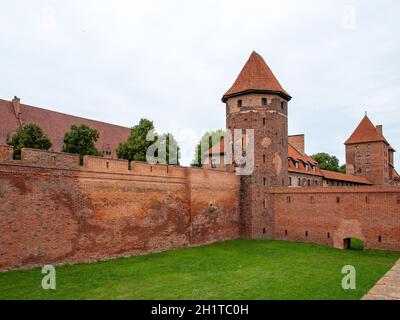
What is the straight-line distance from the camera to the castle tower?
21797 millimetres

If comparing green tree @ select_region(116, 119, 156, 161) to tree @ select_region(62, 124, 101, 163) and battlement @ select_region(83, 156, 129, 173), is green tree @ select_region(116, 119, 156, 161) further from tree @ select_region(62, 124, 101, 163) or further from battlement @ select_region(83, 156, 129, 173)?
battlement @ select_region(83, 156, 129, 173)

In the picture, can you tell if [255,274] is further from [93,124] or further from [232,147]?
[93,124]

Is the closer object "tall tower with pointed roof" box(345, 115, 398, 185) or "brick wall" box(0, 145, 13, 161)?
"brick wall" box(0, 145, 13, 161)

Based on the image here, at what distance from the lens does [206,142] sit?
4344cm

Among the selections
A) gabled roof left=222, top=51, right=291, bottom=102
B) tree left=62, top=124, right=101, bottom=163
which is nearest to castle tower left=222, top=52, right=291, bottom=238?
gabled roof left=222, top=51, right=291, bottom=102

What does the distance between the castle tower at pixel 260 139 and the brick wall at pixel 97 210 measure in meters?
2.62

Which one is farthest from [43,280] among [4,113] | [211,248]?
[4,113]

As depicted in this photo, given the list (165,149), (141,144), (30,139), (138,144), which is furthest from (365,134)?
(30,139)

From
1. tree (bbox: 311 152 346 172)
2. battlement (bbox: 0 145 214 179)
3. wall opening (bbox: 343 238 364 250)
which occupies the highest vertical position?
tree (bbox: 311 152 346 172)

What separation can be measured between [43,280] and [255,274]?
7077 mm

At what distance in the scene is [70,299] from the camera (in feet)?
29.5

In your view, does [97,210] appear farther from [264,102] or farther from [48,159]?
[264,102]

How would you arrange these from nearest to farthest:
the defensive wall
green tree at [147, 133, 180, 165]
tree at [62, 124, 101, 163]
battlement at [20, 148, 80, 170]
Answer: the defensive wall
battlement at [20, 148, 80, 170]
tree at [62, 124, 101, 163]
green tree at [147, 133, 180, 165]

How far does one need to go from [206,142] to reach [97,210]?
3010cm
